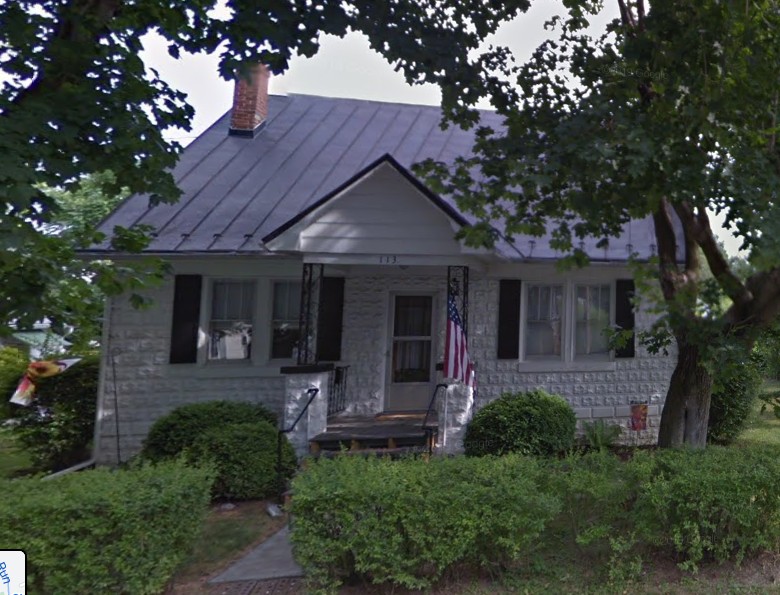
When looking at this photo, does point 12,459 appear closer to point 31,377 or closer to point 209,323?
point 31,377

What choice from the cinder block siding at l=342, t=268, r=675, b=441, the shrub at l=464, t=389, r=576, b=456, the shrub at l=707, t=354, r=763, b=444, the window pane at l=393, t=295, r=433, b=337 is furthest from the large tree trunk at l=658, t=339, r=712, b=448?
the window pane at l=393, t=295, r=433, b=337

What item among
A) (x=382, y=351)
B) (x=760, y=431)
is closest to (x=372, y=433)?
(x=382, y=351)

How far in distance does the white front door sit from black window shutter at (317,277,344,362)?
3.18ft

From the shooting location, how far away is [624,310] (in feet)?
30.5

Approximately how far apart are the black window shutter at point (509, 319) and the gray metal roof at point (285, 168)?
27.3 inches

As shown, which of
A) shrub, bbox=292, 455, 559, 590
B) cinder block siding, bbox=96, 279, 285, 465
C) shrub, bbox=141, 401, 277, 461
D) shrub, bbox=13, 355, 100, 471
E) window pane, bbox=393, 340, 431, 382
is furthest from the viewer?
window pane, bbox=393, 340, 431, 382

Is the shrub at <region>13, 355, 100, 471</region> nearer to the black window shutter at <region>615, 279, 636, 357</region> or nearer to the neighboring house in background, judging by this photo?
the neighboring house in background

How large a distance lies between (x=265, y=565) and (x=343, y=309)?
477 centimetres

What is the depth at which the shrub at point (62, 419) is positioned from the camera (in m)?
7.68

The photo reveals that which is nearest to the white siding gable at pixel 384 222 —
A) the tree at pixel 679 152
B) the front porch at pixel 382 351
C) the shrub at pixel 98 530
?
the front porch at pixel 382 351

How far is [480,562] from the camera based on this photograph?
157 inches

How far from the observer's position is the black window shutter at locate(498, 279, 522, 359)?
8.87 meters

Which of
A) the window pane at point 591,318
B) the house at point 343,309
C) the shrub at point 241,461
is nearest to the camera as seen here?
the shrub at point 241,461

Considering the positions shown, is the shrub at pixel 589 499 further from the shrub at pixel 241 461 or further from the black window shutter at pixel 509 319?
the black window shutter at pixel 509 319
